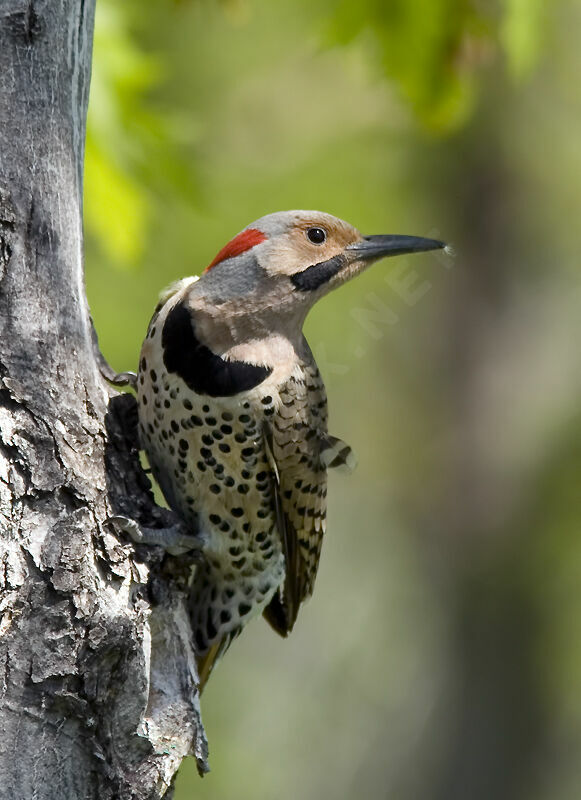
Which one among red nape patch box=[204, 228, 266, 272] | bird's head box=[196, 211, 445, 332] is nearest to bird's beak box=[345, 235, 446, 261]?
bird's head box=[196, 211, 445, 332]

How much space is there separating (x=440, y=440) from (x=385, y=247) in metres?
5.68

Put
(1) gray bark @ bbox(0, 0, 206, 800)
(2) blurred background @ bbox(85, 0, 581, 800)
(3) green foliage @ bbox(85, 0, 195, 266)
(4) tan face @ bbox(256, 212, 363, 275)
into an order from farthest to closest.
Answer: (2) blurred background @ bbox(85, 0, 581, 800)
(3) green foliage @ bbox(85, 0, 195, 266)
(4) tan face @ bbox(256, 212, 363, 275)
(1) gray bark @ bbox(0, 0, 206, 800)

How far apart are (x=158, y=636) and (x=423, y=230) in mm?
5935

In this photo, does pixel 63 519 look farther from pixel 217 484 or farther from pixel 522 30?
pixel 522 30

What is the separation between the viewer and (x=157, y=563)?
2799 millimetres

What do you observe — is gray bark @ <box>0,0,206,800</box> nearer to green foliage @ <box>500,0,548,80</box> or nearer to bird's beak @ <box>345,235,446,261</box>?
bird's beak @ <box>345,235,446,261</box>

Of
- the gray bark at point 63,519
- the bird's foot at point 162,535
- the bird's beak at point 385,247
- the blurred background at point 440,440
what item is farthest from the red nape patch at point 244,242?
the blurred background at point 440,440

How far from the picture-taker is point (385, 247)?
341 cm

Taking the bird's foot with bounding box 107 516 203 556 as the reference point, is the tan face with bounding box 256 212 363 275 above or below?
above

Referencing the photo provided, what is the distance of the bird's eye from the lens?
335 cm

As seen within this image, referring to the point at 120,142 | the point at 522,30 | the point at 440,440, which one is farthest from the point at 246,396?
the point at 440,440

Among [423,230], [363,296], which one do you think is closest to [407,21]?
[363,296]

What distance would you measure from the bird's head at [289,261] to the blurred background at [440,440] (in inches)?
154

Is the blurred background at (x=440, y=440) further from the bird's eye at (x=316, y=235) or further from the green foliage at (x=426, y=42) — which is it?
the bird's eye at (x=316, y=235)
